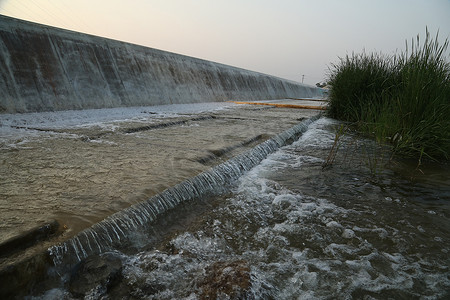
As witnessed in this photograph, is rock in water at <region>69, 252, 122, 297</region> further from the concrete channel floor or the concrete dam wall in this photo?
the concrete dam wall

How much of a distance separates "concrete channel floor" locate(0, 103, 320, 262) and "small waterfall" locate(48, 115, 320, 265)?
0.04 m

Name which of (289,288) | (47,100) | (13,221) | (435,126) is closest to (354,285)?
(289,288)

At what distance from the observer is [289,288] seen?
3.99ft

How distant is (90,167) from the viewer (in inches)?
77.5

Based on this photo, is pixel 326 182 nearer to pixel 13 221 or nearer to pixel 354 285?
pixel 354 285

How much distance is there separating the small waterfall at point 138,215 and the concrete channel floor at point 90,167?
0.14ft

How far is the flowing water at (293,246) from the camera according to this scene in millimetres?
1175

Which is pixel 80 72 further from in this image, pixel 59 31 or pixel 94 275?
pixel 94 275

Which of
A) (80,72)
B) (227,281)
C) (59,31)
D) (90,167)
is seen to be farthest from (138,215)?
(59,31)

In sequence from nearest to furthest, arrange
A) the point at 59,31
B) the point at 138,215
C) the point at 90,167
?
the point at 138,215 → the point at 90,167 → the point at 59,31

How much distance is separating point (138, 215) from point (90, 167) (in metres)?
0.73

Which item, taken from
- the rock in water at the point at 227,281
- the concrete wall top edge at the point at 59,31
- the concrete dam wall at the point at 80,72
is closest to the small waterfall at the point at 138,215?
the rock in water at the point at 227,281

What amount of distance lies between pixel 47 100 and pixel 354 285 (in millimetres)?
4817

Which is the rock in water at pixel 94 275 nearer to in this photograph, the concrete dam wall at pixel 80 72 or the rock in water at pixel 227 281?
the rock in water at pixel 227 281
